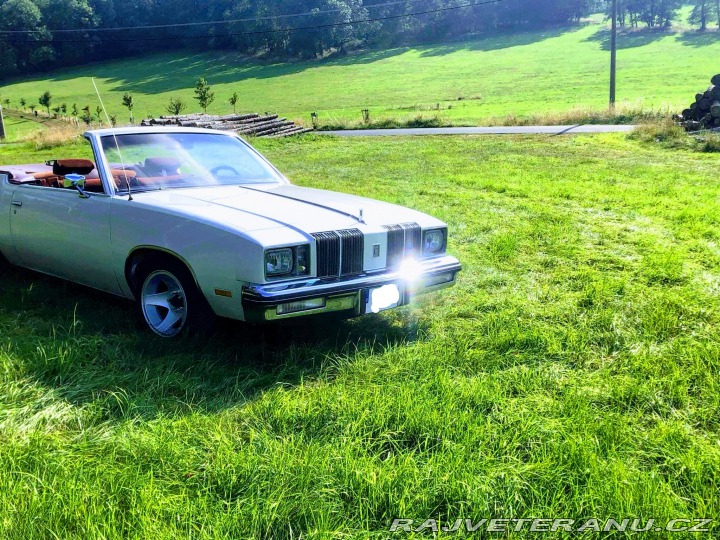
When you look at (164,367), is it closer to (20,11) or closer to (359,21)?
(359,21)

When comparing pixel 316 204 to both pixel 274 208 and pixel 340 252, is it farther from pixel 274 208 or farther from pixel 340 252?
pixel 340 252

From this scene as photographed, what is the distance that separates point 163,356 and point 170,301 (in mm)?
466

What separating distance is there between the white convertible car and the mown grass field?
0.33m

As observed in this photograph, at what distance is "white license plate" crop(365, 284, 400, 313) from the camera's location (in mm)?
3670

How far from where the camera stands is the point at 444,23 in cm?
9150

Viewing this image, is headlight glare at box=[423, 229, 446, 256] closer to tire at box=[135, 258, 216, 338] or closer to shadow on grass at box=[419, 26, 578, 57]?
tire at box=[135, 258, 216, 338]

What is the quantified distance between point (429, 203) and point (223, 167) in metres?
4.55

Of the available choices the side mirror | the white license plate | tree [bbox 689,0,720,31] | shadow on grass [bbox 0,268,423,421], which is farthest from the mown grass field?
tree [bbox 689,0,720,31]

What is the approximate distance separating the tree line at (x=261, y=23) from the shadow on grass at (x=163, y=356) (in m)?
84.8

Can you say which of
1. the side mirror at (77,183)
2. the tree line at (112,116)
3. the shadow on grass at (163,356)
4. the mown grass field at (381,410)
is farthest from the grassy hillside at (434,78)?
Result: the shadow on grass at (163,356)

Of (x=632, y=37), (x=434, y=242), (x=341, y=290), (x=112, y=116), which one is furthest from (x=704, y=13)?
(x=341, y=290)

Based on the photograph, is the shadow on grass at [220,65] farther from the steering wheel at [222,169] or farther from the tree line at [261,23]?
the steering wheel at [222,169]

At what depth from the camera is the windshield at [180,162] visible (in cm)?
436

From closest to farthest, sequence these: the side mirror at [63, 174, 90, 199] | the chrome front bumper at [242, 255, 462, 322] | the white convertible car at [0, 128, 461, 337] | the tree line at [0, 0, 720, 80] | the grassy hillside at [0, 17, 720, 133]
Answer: the chrome front bumper at [242, 255, 462, 322], the white convertible car at [0, 128, 461, 337], the side mirror at [63, 174, 90, 199], the grassy hillside at [0, 17, 720, 133], the tree line at [0, 0, 720, 80]
